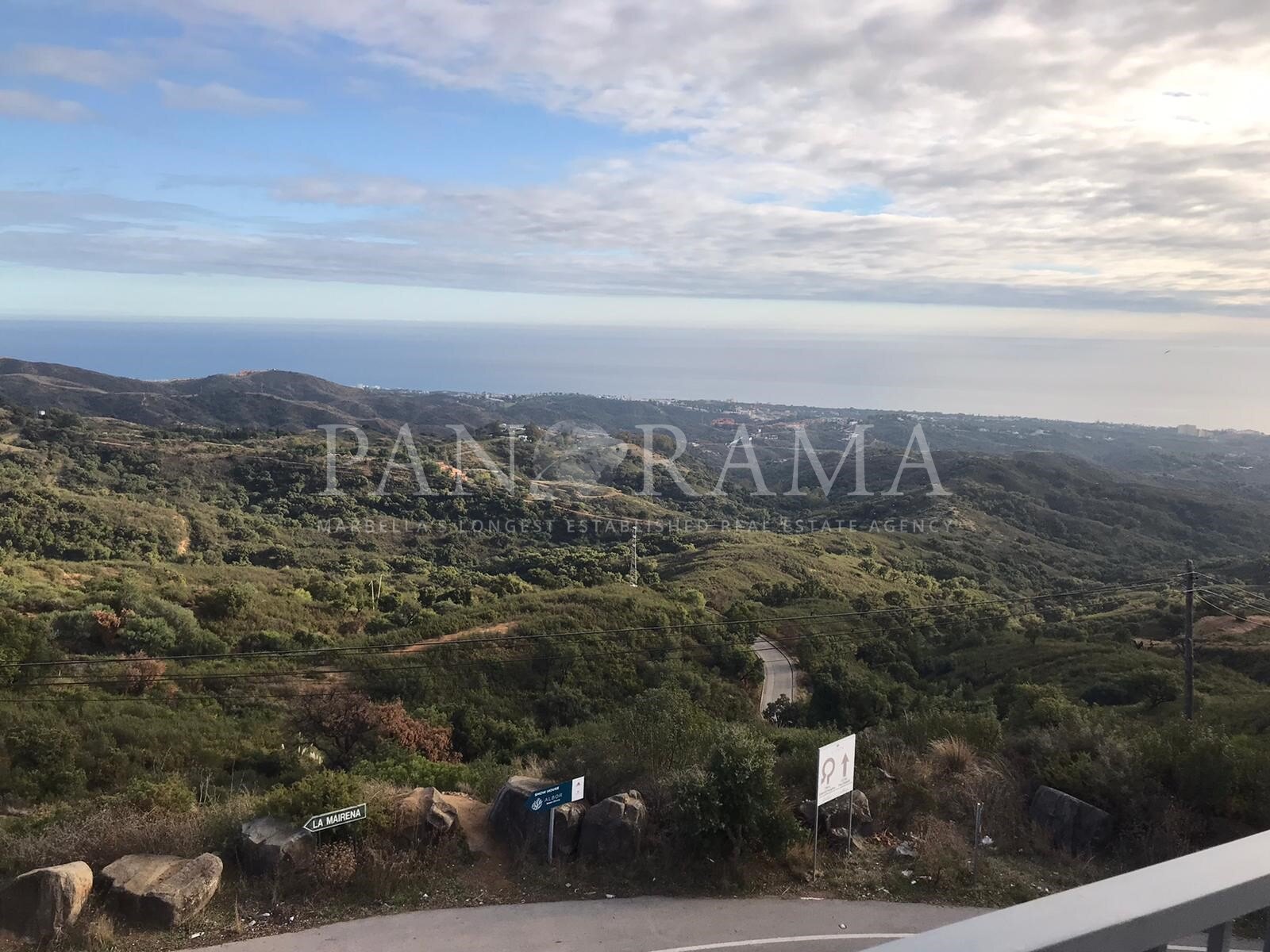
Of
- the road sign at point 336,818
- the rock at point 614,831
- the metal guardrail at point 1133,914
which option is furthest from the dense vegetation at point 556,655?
the metal guardrail at point 1133,914

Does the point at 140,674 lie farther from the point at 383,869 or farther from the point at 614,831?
the point at 614,831

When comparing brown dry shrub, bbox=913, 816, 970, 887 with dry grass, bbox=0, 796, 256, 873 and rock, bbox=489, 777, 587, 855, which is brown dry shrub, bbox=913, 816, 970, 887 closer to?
rock, bbox=489, 777, 587, 855

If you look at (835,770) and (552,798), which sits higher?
(835,770)

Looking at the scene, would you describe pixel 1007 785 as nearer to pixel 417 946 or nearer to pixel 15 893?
pixel 417 946

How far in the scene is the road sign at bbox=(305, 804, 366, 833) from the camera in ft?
24.6

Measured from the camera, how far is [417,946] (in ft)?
21.9

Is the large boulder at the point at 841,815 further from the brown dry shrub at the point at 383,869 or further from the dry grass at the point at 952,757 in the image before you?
the brown dry shrub at the point at 383,869

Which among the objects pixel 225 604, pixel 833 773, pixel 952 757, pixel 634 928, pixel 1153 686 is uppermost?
pixel 833 773

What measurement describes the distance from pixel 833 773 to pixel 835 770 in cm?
4

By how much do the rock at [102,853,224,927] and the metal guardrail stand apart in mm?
7959

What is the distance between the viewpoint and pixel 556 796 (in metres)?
8.02

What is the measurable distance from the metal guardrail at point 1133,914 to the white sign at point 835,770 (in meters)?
6.98

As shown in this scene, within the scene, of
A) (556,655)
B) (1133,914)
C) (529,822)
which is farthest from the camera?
(556,655)

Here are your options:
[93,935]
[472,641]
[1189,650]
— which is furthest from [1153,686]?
[93,935]
